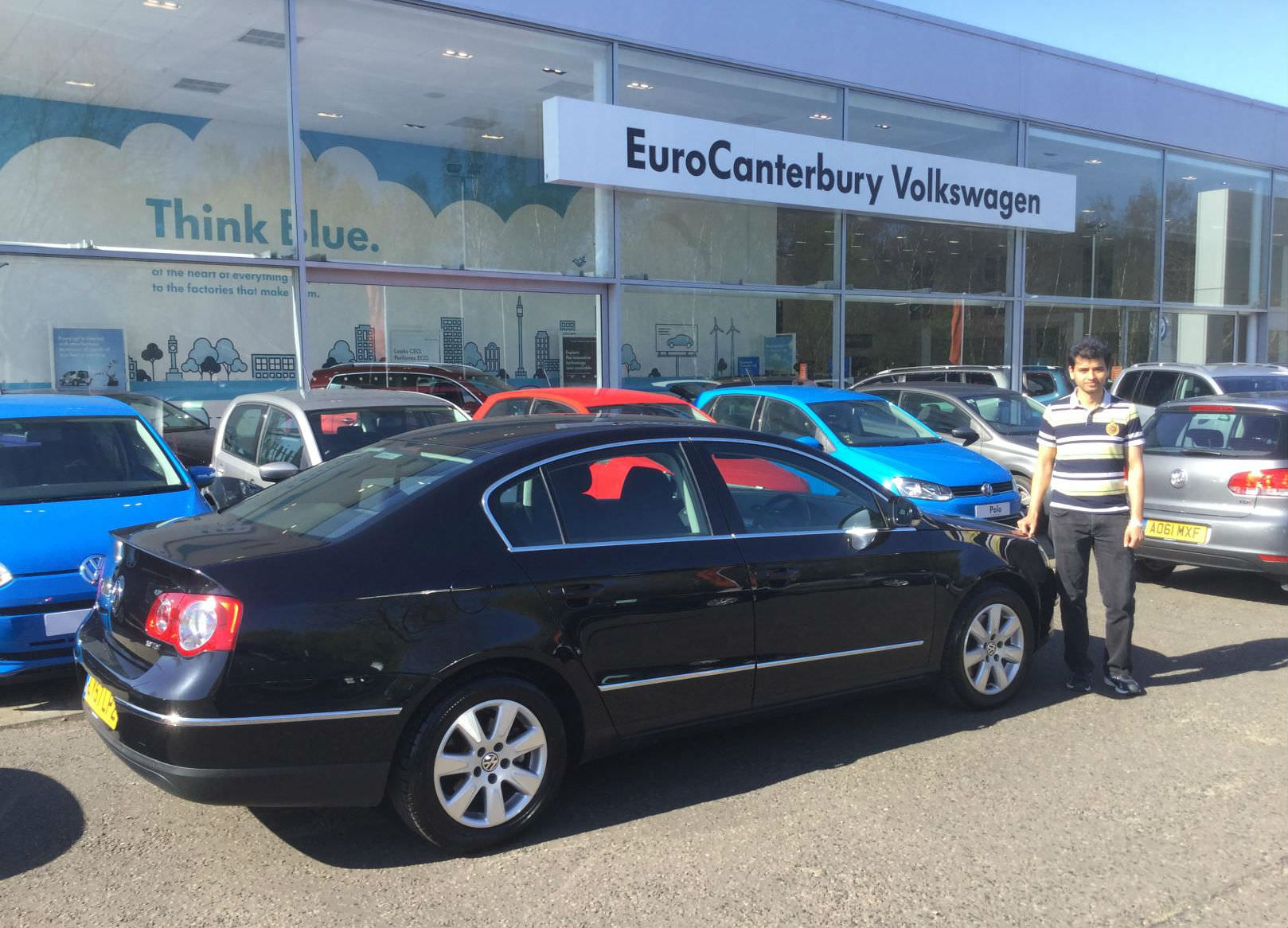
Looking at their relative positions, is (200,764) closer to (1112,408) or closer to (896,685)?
(896,685)

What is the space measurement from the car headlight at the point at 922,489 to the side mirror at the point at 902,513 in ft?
12.2

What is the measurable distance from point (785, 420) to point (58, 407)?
244 inches

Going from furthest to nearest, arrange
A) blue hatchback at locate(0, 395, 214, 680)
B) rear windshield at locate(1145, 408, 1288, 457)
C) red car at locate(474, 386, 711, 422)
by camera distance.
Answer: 1. red car at locate(474, 386, 711, 422)
2. rear windshield at locate(1145, 408, 1288, 457)
3. blue hatchback at locate(0, 395, 214, 680)

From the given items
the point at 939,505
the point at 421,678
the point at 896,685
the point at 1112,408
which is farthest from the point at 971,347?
the point at 421,678

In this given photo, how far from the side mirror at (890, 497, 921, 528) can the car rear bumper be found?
2.53 m

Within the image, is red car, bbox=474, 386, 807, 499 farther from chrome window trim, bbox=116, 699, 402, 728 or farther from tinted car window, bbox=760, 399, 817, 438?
chrome window trim, bbox=116, 699, 402, 728

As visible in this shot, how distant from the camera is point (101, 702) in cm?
364

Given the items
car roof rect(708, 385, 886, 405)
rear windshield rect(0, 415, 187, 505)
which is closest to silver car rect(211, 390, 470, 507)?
rear windshield rect(0, 415, 187, 505)

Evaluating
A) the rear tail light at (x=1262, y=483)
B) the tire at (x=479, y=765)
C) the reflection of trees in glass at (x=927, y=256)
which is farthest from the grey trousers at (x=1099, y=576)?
the reflection of trees in glass at (x=927, y=256)

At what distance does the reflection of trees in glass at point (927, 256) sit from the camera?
55.9ft

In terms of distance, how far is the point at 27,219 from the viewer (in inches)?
436

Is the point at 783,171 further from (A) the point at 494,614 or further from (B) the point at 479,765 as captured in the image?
(B) the point at 479,765

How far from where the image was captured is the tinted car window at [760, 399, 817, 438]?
9.71 meters

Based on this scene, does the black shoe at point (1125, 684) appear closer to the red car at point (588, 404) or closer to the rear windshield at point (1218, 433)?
the rear windshield at point (1218, 433)
